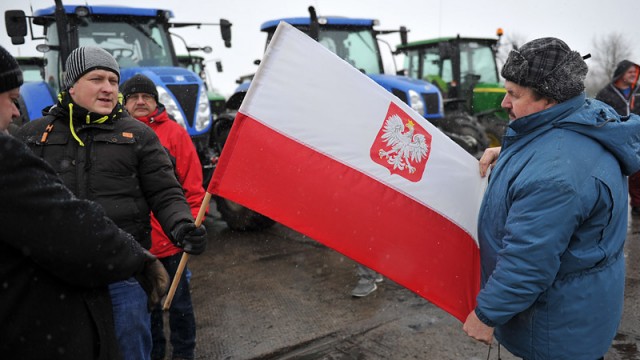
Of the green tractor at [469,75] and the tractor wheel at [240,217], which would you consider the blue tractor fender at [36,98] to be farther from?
the green tractor at [469,75]

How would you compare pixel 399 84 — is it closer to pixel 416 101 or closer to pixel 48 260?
pixel 416 101

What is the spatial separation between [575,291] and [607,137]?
0.54 m

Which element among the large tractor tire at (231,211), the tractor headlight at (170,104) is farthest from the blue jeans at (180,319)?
the large tractor tire at (231,211)

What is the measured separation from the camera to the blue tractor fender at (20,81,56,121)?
595cm

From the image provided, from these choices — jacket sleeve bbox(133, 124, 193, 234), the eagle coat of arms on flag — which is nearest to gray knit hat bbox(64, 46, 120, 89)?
jacket sleeve bbox(133, 124, 193, 234)

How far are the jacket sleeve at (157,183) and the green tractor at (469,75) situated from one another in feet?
31.2

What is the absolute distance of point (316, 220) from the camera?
7.35 feet

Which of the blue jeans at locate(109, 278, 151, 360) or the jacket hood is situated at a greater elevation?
the jacket hood

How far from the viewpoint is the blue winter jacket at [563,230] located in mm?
1650

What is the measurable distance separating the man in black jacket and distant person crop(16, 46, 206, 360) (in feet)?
2.04

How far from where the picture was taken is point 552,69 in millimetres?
1734

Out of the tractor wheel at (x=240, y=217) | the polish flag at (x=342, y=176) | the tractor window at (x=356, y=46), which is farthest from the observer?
the tractor window at (x=356, y=46)

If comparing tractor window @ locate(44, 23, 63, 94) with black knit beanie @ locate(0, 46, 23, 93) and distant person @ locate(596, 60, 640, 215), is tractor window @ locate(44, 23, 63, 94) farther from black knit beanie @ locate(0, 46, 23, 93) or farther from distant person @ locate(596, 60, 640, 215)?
distant person @ locate(596, 60, 640, 215)

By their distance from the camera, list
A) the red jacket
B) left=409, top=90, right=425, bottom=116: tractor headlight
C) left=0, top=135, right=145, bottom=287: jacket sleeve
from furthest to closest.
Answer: left=409, top=90, right=425, bottom=116: tractor headlight
the red jacket
left=0, top=135, right=145, bottom=287: jacket sleeve
